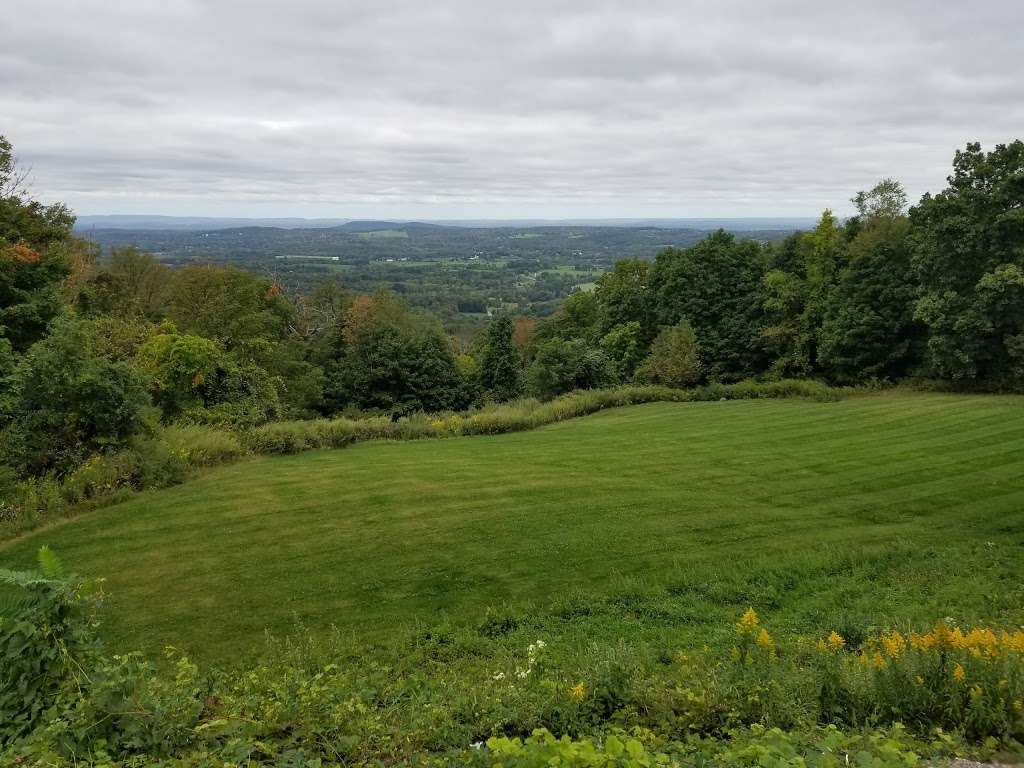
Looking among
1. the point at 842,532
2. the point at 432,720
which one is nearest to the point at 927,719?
the point at 432,720

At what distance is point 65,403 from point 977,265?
3050 centimetres

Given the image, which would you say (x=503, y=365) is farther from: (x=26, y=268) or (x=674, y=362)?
(x=26, y=268)

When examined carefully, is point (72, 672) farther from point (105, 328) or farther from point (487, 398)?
point (487, 398)

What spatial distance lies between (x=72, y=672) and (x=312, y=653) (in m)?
2.70

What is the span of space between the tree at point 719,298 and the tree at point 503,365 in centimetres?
947

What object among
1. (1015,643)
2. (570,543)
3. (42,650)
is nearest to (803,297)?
(570,543)

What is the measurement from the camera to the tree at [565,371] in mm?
29922

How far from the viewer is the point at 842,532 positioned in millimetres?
10062

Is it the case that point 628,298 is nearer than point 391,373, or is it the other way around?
point 391,373

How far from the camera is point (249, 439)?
15.7m

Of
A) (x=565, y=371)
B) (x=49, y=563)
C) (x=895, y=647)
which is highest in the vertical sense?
(x=49, y=563)

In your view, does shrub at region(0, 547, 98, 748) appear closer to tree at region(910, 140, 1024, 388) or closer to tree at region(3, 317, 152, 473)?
tree at region(3, 317, 152, 473)

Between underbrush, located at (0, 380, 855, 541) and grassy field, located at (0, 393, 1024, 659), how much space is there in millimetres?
564

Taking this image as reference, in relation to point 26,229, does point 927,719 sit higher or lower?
lower
